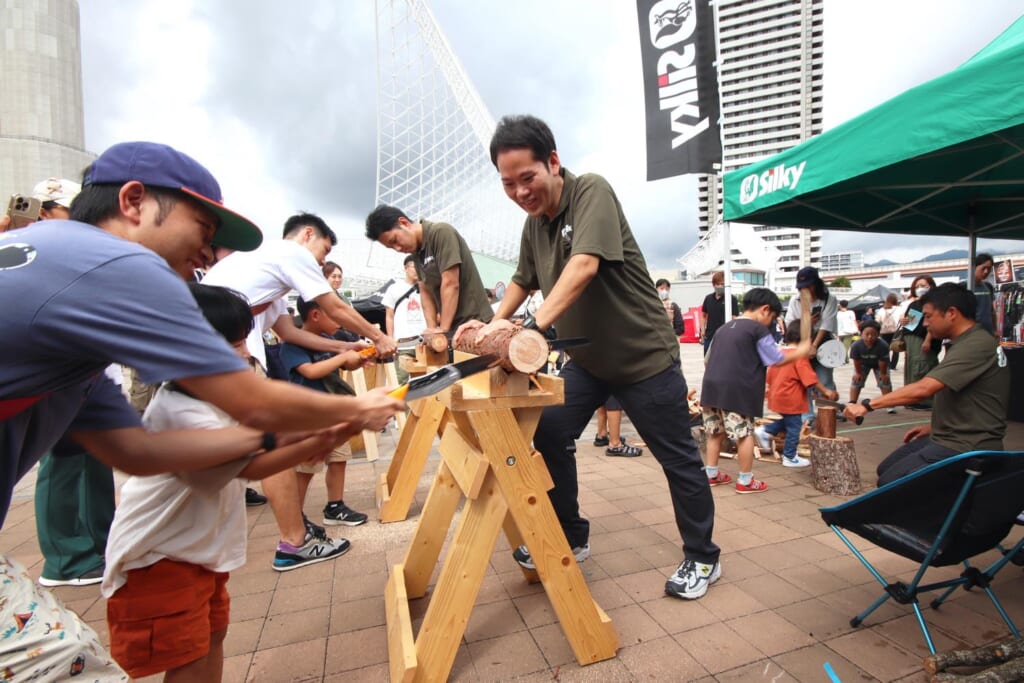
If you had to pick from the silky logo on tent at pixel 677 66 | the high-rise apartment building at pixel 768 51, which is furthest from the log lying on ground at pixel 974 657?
the high-rise apartment building at pixel 768 51

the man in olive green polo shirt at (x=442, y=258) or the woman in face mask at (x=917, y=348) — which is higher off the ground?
the man in olive green polo shirt at (x=442, y=258)

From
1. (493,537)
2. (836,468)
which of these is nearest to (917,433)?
(836,468)

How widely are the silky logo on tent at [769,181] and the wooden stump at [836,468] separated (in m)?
1.98

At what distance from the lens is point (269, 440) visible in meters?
1.26

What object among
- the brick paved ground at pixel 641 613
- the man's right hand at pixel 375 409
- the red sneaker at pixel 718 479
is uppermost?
the man's right hand at pixel 375 409

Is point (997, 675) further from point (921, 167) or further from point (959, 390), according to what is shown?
point (921, 167)

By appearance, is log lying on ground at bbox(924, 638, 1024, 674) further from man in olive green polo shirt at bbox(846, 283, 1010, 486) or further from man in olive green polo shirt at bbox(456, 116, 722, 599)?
man in olive green polo shirt at bbox(846, 283, 1010, 486)

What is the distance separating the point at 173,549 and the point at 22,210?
7.76 feet

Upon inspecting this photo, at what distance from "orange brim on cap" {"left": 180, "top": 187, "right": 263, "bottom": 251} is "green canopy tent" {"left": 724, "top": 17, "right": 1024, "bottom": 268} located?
325cm

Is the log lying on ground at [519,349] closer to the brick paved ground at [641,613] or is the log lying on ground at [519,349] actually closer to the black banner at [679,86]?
the brick paved ground at [641,613]

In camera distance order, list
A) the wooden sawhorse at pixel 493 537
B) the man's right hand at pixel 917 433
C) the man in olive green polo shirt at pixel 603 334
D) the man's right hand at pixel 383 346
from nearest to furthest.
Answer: the wooden sawhorse at pixel 493 537, the man in olive green polo shirt at pixel 603 334, the man's right hand at pixel 383 346, the man's right hand at pixel 917 433

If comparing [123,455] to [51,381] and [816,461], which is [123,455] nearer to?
[51,381]

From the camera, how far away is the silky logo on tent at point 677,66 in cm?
642

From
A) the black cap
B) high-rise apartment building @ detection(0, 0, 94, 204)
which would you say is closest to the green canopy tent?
the black cap
